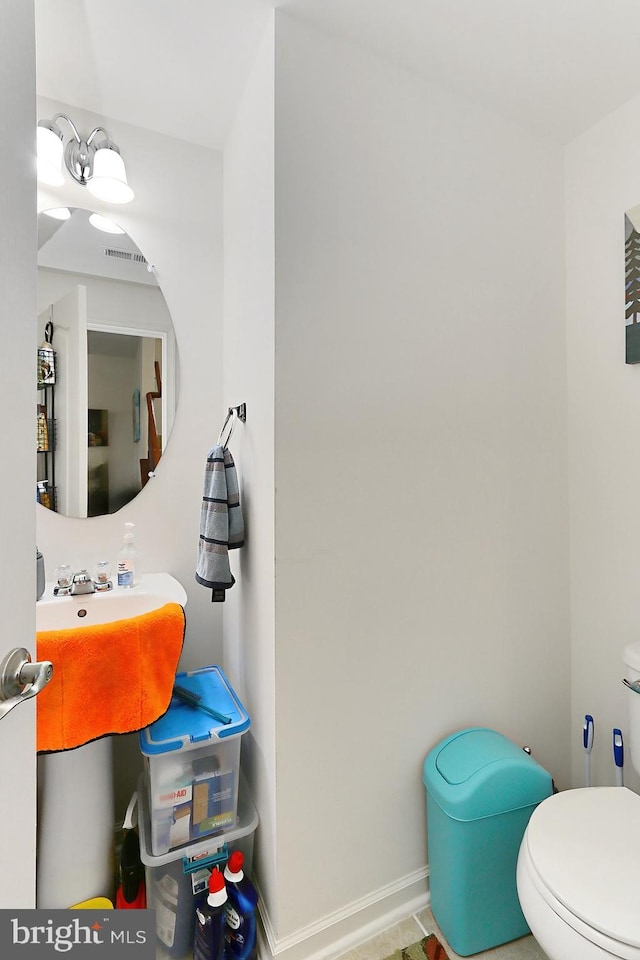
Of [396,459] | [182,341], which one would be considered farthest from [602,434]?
[182,341]

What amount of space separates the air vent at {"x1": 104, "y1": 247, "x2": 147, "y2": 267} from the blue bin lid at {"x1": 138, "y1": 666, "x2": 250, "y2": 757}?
56.9 inches

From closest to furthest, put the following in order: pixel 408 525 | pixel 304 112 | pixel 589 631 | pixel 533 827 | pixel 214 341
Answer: pixel 533 827 < pixel 304 112 < pixel 408 525 < pixel 589 631 < pixel 214 341

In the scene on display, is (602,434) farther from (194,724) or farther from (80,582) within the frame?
(80,582)

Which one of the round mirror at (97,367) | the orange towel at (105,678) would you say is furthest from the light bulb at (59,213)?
the orange towel at (105,678)

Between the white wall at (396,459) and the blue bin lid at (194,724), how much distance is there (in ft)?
0.56

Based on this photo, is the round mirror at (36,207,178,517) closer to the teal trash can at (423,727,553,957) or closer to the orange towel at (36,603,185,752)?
the orange towel at (36,603,185,752)

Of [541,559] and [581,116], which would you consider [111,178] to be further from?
[541,559]

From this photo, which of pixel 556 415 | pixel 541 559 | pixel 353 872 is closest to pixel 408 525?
pixel 541 559

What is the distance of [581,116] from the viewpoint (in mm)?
1601

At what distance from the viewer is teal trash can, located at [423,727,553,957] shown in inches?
48.3

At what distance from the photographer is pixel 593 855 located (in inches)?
39.3

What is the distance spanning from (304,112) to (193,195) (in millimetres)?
678

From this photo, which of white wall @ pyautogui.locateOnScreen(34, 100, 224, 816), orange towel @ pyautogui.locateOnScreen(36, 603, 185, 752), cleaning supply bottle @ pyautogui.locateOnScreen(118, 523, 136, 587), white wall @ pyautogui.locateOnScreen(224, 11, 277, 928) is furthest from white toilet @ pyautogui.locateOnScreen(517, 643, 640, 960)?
cleaning supply bottle @ pyautogui.locateOnScreen(118, 523, 136, 587)

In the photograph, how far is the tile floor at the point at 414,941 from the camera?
4.15ft
